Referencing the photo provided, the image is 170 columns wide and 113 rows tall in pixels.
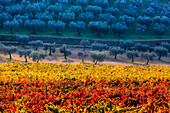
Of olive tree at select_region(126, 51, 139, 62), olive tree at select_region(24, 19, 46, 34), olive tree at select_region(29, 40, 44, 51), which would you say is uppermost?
olive tree at select_region(24, 19, 46, 34)

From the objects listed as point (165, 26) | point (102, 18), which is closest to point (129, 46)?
point (102, 18)

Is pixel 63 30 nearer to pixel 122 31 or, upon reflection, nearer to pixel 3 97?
pixel 122 31

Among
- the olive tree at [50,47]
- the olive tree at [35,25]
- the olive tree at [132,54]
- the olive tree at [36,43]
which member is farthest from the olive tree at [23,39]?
the olive tree at [132,54]

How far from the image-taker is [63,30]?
4028 inches

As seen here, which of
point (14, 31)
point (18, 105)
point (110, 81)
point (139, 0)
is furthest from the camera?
point (139, 0)

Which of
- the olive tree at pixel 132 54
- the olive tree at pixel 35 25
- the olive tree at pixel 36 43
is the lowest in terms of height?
the olive tree at pixel 132 54

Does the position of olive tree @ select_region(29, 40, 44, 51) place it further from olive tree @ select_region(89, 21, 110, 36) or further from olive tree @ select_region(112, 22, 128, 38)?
olive tree @ select_region(112, 22, 128, 38)

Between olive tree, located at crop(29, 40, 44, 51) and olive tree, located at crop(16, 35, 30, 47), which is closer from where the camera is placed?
olive tree, located at crop(29, 40, 44, 51)

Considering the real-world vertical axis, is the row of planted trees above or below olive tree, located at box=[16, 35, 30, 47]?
below

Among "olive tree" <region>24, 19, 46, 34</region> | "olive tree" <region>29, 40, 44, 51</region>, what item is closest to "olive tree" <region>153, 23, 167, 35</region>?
"olive tree" <region>24, 19, 46, 34</region>

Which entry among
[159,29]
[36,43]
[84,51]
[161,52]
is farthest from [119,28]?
[36,43]

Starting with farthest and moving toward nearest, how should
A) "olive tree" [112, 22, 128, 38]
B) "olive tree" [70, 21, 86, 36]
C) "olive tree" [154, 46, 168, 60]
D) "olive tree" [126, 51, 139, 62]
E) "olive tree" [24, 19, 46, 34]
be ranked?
"olive tree" [112, 22, 128, 38]
"olive tree" [70, 21, 86, 36]
"olive tree" [24, 19, 46, 34]
"olive tree" [154, 46, 168, 60]
"olive tree" [126, 51, 139, 62]

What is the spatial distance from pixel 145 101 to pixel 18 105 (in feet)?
40.7

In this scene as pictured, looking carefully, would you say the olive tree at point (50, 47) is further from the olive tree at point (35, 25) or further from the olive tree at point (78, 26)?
the olive tree at point (78, 26)
